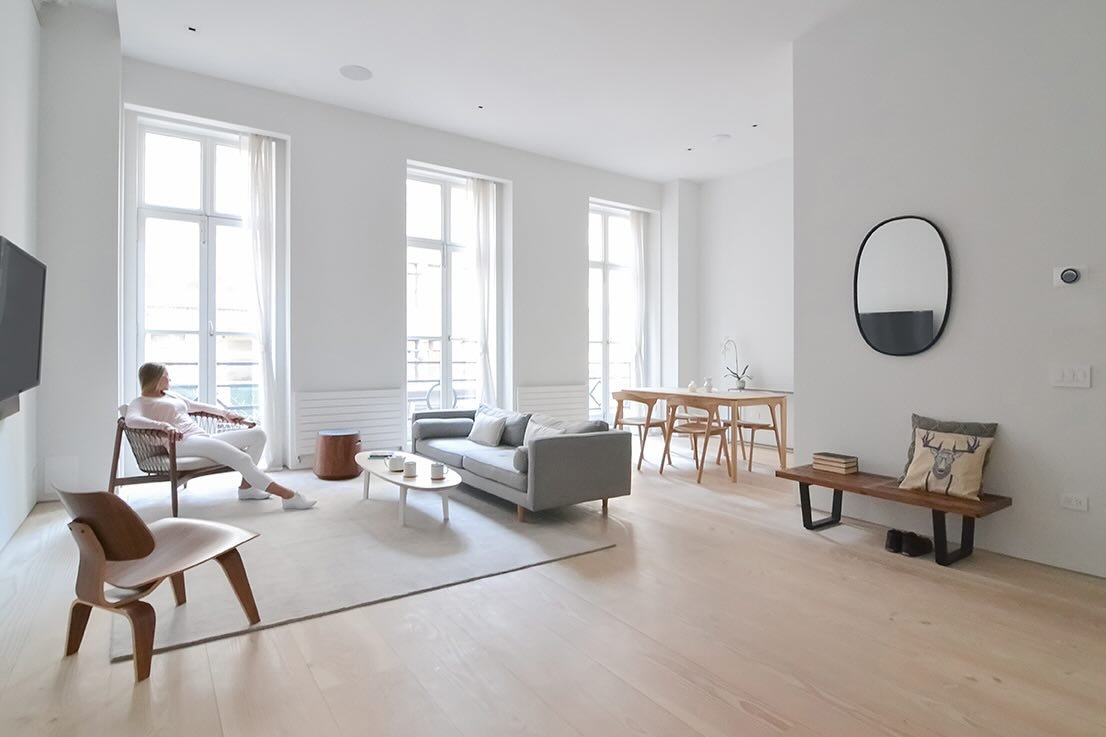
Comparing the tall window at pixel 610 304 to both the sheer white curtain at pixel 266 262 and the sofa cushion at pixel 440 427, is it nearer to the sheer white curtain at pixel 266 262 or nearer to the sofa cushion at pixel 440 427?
the sofa cushion at pixel 440 427

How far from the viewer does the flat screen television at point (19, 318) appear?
2696 mm

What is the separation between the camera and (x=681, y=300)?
862cm

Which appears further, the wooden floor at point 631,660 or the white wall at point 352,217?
the white wall at point 352,217

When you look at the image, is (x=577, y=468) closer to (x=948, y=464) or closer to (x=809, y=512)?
(x=809, y=512)

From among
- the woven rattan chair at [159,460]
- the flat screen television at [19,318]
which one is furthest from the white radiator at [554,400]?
the flat screen television at [19,318]

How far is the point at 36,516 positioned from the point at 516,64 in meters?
4.89

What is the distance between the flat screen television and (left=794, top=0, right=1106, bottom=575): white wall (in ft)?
15.4

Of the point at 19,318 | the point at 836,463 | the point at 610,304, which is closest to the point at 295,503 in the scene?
the point at 19,318

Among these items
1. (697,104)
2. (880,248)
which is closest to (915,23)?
(880,248)

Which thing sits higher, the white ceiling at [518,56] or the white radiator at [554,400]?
the white ceiling at [518,56]

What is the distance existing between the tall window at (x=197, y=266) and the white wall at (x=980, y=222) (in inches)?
196

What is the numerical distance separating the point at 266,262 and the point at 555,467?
3.67m

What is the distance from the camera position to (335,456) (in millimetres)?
5441

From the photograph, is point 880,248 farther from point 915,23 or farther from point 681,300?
point 681,300
